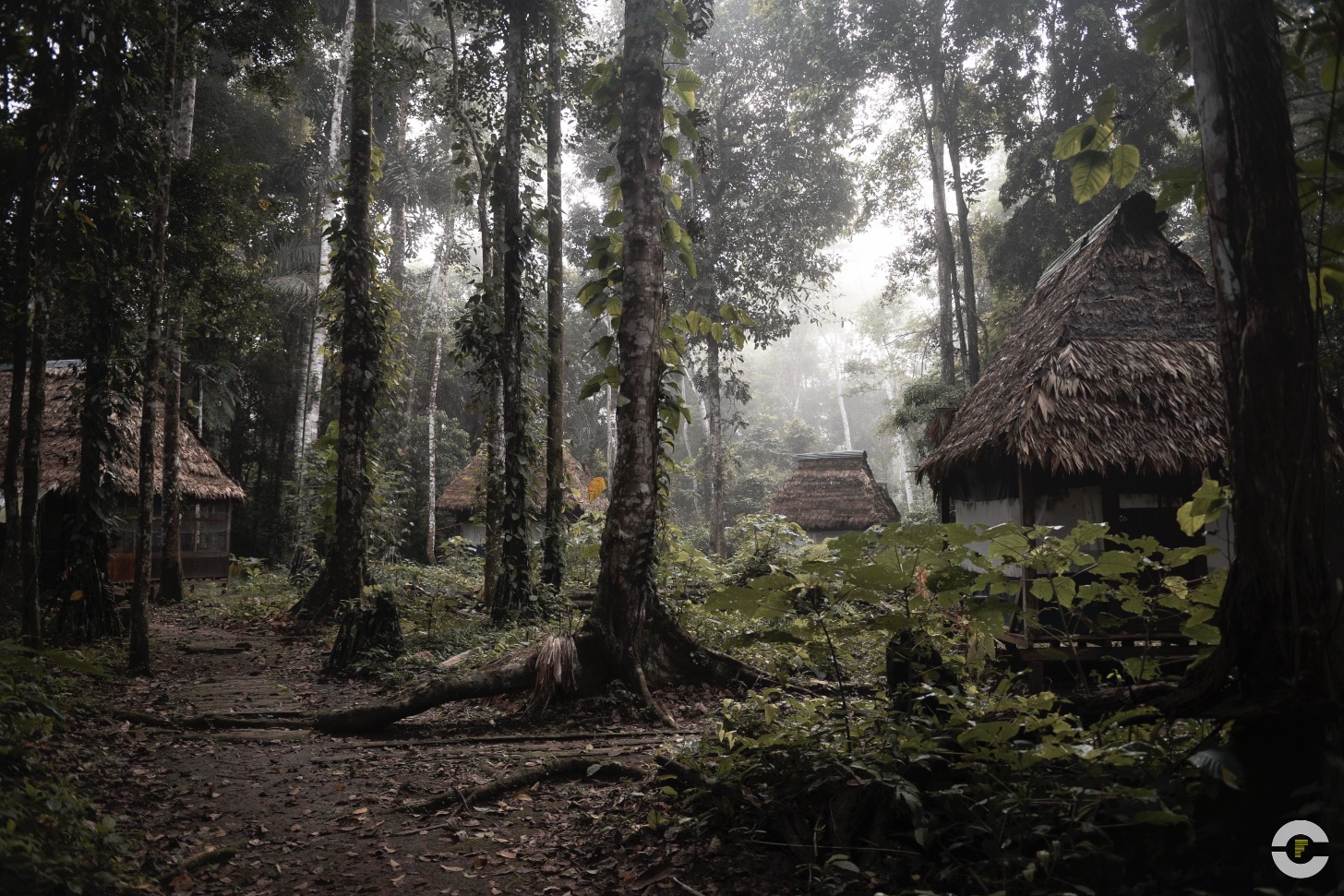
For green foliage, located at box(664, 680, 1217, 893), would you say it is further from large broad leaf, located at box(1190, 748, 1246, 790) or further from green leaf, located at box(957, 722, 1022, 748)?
large broad leaf, located at box(1190, 748, 1246, 790)

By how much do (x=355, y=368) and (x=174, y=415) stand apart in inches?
148

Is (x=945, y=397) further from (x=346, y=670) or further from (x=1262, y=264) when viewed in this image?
(x=1262, y=264)

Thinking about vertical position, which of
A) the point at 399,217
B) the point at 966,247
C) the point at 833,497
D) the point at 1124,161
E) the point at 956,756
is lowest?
the point at 956,756

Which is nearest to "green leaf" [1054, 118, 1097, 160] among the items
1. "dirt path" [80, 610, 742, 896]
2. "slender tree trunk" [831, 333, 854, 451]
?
"dirt path" [80, 610, 742, 896]

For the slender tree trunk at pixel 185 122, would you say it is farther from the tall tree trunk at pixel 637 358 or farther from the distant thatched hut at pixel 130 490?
the tall tree trunk at pixel 637 358

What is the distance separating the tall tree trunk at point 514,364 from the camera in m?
9.87

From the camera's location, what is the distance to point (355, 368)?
10328 mm

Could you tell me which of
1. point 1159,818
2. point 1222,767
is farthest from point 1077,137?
point 1159,818

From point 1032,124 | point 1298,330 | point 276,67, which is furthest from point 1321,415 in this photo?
point 1032,124

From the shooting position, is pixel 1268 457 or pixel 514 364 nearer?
pixel 1268 457

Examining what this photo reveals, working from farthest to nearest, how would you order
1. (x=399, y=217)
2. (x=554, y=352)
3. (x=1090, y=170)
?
(x=399, y=217), (x=554, y=352), (x=1090, y=170)

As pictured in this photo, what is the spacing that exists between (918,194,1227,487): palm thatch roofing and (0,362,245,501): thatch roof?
1254cm

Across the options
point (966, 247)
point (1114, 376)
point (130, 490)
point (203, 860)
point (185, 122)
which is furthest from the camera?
point (966, 247)

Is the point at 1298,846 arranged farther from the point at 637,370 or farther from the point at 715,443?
the point at 715,443
